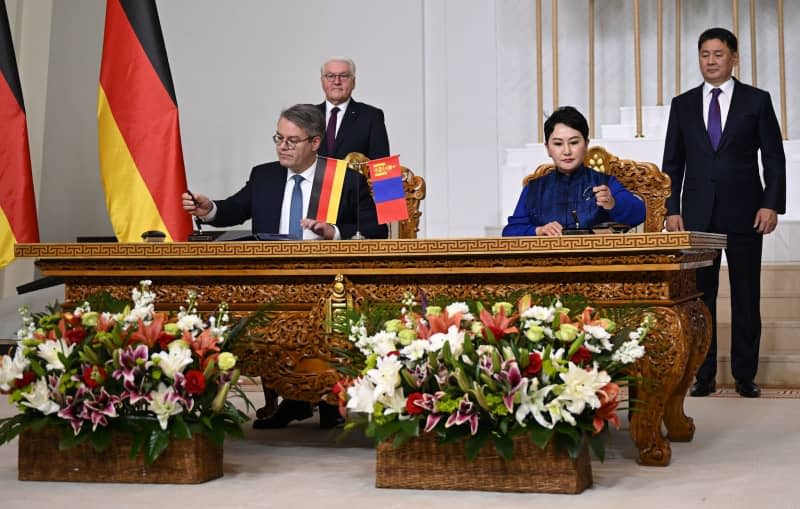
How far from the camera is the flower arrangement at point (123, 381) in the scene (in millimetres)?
3143

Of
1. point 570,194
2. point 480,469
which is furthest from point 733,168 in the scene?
point 480,469

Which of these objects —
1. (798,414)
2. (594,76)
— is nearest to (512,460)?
(798,414)

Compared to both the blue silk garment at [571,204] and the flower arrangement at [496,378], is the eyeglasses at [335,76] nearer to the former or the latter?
the blue silk garment at [571,204]

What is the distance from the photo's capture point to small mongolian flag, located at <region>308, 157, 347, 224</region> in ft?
14.0

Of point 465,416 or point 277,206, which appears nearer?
point 465,416

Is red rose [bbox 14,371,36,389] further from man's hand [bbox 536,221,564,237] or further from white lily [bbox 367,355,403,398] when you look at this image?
man's hand [bbox 536,221,564,237]

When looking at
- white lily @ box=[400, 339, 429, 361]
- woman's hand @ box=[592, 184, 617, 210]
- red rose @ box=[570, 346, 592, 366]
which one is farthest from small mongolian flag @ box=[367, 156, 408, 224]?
red rose @ box=[570, 346, 592, 366]

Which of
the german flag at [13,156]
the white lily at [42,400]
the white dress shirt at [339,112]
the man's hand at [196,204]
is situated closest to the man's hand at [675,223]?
the white dress shirt at [339,112]

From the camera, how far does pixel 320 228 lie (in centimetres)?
396

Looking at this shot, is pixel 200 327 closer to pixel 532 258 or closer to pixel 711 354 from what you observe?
pixel 532 258

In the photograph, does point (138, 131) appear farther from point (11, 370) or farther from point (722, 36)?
point (722, 36)

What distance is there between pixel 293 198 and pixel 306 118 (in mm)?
315

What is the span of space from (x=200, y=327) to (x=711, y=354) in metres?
2.83

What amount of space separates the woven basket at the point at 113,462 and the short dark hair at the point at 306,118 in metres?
1.41
